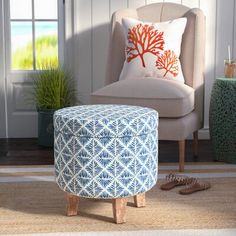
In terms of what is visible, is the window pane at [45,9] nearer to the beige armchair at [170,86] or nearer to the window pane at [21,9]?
the window pane at [21,9]

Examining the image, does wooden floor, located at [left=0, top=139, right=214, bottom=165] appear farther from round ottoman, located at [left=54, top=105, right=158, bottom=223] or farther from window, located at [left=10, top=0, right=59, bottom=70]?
round ottoman, located at [left=54, top=105, right=158, bottom=223]

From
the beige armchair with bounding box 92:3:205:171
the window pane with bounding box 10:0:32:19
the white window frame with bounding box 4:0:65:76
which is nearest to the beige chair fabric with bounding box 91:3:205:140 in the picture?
the beige armchair with bounding box 92:3:205:171

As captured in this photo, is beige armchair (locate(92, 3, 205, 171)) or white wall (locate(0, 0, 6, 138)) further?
white wall (locate(0, 0, 6, 138))

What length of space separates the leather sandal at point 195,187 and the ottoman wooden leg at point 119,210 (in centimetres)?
53

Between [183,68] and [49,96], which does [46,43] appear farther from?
[183,68]

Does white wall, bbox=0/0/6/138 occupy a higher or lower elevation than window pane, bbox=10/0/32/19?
lower

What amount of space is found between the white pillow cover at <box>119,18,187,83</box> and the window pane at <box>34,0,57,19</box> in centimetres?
Result: 83

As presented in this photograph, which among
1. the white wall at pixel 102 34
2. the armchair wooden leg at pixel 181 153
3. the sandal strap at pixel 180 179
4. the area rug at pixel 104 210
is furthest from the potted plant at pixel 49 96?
the sandal strap at pixel 180 179

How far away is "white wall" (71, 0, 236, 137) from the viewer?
4094 mm

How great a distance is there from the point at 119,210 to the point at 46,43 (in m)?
2.16

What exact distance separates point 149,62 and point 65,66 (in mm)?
873

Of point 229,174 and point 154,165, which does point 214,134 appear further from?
point 154,165

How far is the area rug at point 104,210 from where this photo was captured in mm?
2297

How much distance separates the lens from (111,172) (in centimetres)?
225
